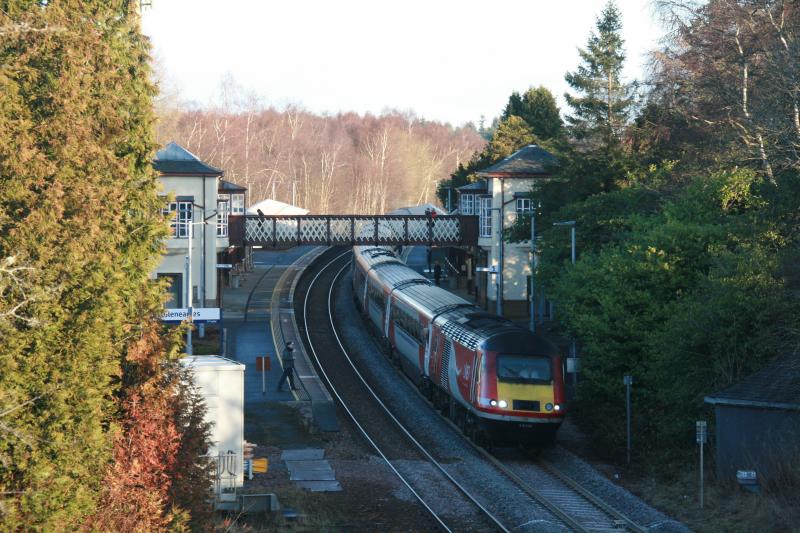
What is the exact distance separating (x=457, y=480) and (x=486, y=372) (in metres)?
2.70

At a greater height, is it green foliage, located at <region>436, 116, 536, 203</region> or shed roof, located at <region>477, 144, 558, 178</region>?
green foliage, located at <region>436, 116, 536, 203</region>

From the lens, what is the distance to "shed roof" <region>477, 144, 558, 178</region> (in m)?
44.2

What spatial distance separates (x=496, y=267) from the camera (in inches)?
1684

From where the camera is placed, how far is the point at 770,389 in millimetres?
20141

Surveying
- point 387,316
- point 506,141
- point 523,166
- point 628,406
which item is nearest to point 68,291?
point 628,406

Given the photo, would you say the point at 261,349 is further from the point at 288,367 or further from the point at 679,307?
the point at 679,307

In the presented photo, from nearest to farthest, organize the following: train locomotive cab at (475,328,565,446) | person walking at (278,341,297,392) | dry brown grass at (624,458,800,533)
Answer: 1. dry brown grass at (624,458,800,533)
2. train locomotive cab at (475,328,565,446)
3. person walking at (278,341,297,392)

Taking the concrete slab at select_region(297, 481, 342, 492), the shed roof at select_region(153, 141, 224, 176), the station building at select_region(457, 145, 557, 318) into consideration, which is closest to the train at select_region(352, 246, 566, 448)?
the concrete slab at select_region(297, 481, 342, 492)

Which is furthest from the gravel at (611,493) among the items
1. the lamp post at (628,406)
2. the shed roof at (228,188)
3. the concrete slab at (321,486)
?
the shed roof at (228,188)

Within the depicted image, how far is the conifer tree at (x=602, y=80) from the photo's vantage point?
1864 inches

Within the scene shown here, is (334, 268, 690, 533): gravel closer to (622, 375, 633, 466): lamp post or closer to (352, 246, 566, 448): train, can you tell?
(352, 246, 566, 448): train

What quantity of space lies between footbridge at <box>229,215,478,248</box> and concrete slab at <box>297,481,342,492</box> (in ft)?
70.4

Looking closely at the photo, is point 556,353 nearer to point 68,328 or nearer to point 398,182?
point 68,328

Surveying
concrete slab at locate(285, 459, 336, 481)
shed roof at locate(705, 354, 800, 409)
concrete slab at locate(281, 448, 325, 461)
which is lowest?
concrete slab at locate(285, 459, 336, 481)
